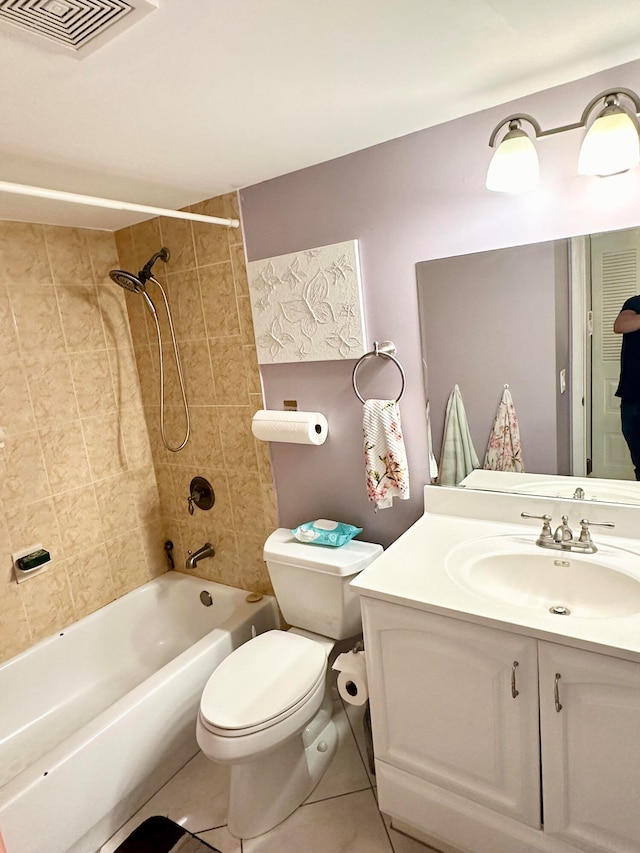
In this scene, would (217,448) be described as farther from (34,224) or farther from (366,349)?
(34,224)

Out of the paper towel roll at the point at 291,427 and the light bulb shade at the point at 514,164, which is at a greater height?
the light bulb shade at the point at 514,164

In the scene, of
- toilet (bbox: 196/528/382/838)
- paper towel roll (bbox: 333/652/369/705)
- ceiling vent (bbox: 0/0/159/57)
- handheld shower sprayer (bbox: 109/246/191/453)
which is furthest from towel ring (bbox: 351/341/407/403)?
ceiling vent (bbox: 0/0/159/57)

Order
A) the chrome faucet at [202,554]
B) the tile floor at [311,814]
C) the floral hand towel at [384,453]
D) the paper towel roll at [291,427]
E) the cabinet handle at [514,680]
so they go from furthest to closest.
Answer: the chrome faucet at [202,554], the paper towel roll at [291,427], the floral hand towel at [384,453], the tile floor at [311,814], the cabinet handle at [514,680]

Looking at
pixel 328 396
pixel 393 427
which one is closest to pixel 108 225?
pixel 328 396

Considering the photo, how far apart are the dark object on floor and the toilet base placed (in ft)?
0.41

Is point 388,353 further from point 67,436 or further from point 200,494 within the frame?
point 67,436

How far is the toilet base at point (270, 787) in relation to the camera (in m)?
1.65

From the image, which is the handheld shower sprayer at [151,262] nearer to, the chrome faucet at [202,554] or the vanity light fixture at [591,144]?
the chrome faucet at [202,554]

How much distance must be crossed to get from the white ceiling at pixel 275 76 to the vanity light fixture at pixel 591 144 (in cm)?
11

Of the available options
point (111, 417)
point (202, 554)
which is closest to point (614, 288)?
point (202, 554)

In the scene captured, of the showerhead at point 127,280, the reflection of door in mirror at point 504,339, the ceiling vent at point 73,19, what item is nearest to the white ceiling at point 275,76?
the ceiling vent at point 73,19

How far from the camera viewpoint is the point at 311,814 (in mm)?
1710

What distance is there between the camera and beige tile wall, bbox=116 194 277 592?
7.14 ft

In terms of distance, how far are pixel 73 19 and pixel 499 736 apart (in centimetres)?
182
